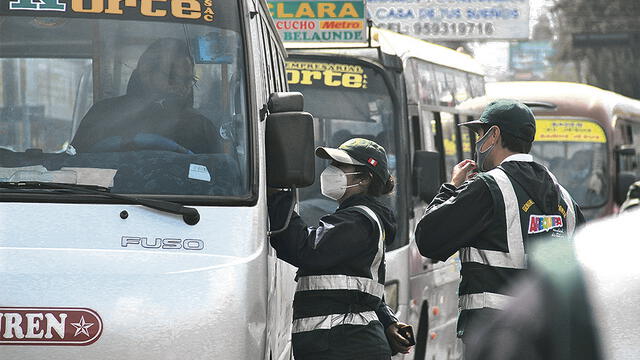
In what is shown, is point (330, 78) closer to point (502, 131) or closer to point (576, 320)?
point (502, 131)

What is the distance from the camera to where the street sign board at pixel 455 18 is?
93.0 feet

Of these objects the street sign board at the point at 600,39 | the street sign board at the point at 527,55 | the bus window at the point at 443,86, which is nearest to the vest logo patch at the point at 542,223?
the bus window at the point at 443,86

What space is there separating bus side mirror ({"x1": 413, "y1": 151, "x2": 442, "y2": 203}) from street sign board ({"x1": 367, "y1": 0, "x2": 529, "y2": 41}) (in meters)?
17.9

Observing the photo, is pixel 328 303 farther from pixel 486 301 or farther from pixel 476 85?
pixel 476 85

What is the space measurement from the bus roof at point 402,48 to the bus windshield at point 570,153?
4.52m

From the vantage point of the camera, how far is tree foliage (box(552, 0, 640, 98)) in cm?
4369

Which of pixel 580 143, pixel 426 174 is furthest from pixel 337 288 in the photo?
pixel 580 143

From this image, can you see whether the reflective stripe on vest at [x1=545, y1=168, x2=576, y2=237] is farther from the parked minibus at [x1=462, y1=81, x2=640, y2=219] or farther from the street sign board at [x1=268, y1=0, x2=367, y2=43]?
the parked minibus at [x1=462, y1=81, x2=640, y2=219]

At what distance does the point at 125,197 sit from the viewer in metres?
5.25

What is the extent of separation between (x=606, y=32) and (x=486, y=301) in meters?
38.3

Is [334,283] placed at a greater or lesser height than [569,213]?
lesser

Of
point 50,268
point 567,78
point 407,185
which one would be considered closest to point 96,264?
point 50,268

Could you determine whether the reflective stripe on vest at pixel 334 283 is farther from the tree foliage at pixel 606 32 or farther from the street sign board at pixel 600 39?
the tree foliage at pixel 606 32

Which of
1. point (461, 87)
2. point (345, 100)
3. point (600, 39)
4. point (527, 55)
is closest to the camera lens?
point (345, 100)
